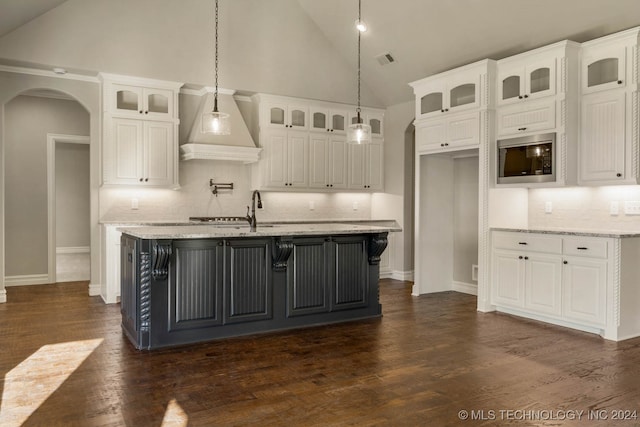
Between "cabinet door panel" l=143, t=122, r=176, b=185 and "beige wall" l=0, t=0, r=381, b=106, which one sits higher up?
"beige wall" l=0, t=0, r=381, b=106

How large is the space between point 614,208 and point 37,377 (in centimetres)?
536

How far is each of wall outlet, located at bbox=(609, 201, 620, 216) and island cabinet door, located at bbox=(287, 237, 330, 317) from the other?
9.64 feet

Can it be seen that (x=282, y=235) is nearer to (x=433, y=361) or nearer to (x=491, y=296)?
(x=433, y=361)

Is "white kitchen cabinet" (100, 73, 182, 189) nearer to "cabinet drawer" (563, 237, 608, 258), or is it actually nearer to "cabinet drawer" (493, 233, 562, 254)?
"cabinet drawer" (493, 233, 562, 254)

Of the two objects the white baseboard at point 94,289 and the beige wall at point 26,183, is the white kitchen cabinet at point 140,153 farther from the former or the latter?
the beige wall at point 26,183

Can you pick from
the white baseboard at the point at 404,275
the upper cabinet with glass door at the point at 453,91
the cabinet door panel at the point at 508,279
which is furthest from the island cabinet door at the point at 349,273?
the white baseboard at the point at 404,275

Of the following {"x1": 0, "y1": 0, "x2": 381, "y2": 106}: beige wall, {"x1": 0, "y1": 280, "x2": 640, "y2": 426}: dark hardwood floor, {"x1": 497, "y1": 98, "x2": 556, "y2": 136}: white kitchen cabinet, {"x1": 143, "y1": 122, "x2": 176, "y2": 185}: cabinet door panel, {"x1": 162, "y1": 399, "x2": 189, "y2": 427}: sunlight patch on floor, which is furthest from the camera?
{"x1": 143, "y1": 122, "x2": 176, "y2": 185}: cabinet door panel

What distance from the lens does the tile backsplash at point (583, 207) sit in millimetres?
4953

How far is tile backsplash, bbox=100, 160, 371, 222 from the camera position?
21.8 feet

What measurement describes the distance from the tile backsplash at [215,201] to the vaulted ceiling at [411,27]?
4.51 ft

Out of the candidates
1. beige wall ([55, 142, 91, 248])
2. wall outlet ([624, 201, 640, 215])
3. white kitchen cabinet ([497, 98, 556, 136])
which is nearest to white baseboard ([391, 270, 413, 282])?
white kitchen cabinet ([497, 98, 556, 136])

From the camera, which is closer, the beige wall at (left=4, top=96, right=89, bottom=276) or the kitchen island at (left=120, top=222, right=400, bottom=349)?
the kitchen island at (left=120, top=222, right=400, bottom=349)

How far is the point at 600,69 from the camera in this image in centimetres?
499

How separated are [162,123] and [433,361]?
4.64m
